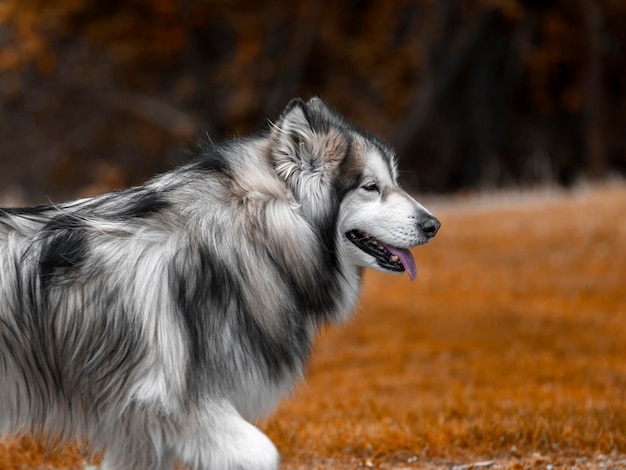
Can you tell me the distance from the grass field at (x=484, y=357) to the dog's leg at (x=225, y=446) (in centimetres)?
71

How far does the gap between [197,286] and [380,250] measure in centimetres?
97

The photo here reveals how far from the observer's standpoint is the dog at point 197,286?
435 cm

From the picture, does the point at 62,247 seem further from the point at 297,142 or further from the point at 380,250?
the point at 380,250

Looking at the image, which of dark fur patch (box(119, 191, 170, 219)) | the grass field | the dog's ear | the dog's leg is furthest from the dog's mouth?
the dog's leg

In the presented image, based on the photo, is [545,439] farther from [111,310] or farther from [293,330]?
[111,310]

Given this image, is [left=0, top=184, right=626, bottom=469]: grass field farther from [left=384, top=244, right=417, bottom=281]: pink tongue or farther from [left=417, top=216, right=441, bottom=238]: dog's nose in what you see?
[left=417, top=216, right=441, bottom=238]: dog's nose

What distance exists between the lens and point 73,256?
445 centimetres

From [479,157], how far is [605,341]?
1358 centimetres

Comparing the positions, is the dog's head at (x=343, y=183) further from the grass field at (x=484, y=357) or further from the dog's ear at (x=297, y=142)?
the grass field at (x=484, y=357)

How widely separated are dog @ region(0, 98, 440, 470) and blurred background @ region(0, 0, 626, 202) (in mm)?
14843

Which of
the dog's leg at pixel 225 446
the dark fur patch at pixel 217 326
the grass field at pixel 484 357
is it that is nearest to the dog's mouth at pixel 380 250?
the dark fur patch at pixel 217 326

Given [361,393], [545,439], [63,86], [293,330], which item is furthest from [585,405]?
[63,86]

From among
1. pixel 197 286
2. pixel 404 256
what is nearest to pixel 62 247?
pixel 197 286

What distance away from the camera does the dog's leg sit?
420 centimetres
